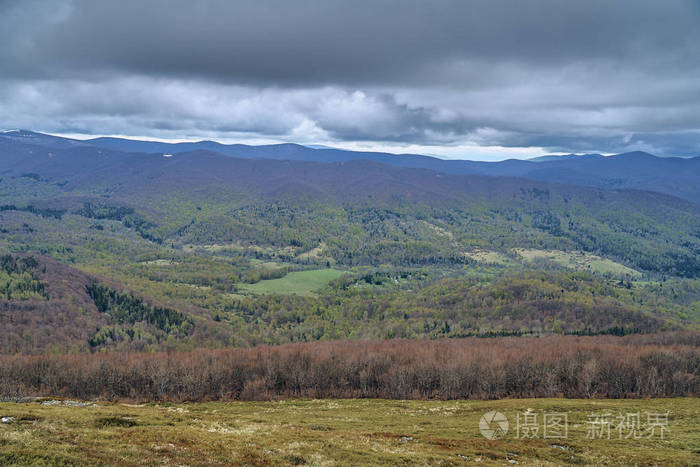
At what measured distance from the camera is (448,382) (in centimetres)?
10919

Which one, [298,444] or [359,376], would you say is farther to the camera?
[359,376]

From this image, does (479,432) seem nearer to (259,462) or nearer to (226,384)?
(259,462)

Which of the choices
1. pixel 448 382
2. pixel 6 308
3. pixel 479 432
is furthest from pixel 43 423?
pixel 6 308

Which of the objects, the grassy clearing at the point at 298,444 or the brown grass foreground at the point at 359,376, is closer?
the grassy clearing at the point at 298,444

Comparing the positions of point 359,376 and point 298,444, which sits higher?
point 298,444

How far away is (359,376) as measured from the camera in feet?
383

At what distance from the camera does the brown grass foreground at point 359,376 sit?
10519 cm

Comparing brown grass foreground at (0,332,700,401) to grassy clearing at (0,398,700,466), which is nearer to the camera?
grassy clearing at (0,398,700,466)

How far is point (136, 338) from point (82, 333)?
2207cm

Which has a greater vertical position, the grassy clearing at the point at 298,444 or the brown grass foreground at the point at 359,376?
the grassy clearing at the point at 298,444

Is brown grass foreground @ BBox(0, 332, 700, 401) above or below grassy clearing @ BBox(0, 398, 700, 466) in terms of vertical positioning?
below

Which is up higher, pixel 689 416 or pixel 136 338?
pixel 689 416

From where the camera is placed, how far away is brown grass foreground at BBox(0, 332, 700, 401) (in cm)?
10519

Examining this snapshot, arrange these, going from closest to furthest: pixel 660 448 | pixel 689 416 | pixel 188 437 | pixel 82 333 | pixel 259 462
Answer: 1. pixel 259 462
2. pixel 188 437
3. pixel 660 448
4. pixel 689 416
5. pixel 82 333
